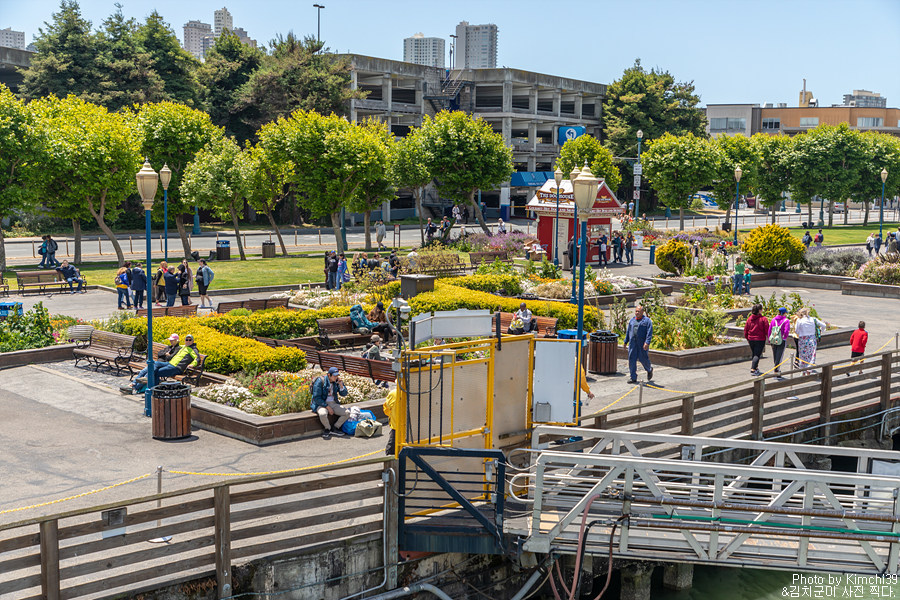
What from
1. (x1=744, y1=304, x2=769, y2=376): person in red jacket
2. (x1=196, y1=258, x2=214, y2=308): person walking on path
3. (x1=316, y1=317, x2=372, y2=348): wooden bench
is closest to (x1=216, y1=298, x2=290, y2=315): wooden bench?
Result: (x1=196, y1=258, x2=214, y2=308): person walking on path

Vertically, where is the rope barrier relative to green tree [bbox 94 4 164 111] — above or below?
below

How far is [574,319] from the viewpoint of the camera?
22.3 meters

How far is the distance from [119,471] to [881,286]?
28.9 m

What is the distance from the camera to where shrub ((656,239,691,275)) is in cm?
3456

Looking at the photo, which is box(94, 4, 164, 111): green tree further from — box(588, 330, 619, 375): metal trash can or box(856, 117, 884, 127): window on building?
box(856, 117, 884, 127): window on building

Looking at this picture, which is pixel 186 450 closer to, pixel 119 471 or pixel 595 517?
pixel 119 471

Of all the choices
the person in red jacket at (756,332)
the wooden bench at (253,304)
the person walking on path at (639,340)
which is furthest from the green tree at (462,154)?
the person walking on path at (639,340)

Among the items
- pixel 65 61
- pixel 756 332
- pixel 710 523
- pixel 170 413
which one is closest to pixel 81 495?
pixel 170 413

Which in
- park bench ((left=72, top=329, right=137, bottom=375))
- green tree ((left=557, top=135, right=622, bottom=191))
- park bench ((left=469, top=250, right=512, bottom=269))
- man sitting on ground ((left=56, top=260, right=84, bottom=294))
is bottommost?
park bench ((left=72, top=329, right=137, bottom=375))

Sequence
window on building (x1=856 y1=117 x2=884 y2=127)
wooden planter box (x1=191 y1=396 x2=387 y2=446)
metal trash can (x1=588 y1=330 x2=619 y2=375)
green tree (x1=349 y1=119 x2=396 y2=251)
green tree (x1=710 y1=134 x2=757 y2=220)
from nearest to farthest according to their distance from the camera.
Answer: wooden planter box (x1=191 y1=396 x2=387 y2=446) < metal trash can (x1=588 y1=330 x2=619 y2=375) < green tree (x1=349 y1=119 x2=396 y2=251) < green tree (x1=710 y1=134 x2=757 y2=220) < window on building (x1=856 y1=117 x2=884 y2=127)

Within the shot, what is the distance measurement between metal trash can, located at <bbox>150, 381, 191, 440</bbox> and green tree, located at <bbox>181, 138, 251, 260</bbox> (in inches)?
1155

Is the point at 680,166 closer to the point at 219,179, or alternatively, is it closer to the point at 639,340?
the point at 219,179

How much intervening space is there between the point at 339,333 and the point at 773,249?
21428 millimetres

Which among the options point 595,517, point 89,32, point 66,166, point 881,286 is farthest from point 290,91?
point 595,517
